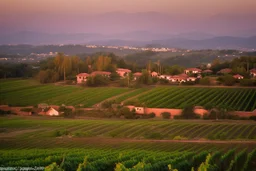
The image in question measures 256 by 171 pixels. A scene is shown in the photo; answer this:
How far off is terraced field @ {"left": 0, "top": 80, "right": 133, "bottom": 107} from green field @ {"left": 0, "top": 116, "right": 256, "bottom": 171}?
9.11m

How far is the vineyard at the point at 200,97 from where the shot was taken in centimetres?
4041

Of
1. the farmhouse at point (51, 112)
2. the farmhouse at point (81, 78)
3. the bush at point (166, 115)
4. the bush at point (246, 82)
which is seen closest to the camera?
the bush at point (166, 115)

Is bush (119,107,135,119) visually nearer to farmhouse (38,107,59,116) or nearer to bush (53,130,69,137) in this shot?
farmhouse (38,107,59,116)

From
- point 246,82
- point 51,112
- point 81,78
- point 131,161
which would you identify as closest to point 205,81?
point 246,82

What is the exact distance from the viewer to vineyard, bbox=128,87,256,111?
133 feet

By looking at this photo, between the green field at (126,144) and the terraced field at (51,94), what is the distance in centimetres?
911

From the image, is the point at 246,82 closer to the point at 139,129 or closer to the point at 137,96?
the point at 137,96

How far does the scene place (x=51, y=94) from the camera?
5153cm

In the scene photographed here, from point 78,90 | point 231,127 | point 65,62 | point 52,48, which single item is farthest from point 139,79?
point 52,48

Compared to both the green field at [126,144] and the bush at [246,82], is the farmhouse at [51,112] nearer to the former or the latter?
the green field at [126,144]

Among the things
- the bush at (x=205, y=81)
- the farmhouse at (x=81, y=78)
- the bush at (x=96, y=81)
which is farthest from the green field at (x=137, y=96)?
the farmhouse at (x=81, y=78)

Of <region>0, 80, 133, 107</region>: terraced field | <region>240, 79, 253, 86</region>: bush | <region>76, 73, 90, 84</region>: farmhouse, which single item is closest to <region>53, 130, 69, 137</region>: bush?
<region>0, 80, 133, 107</region>: terraced field

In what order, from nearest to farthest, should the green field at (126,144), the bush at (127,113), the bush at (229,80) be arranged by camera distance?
1. the green field at (126,144)
2. the bush at (127,113)
3. the bush at (229,80)

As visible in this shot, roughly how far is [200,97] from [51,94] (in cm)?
2070
